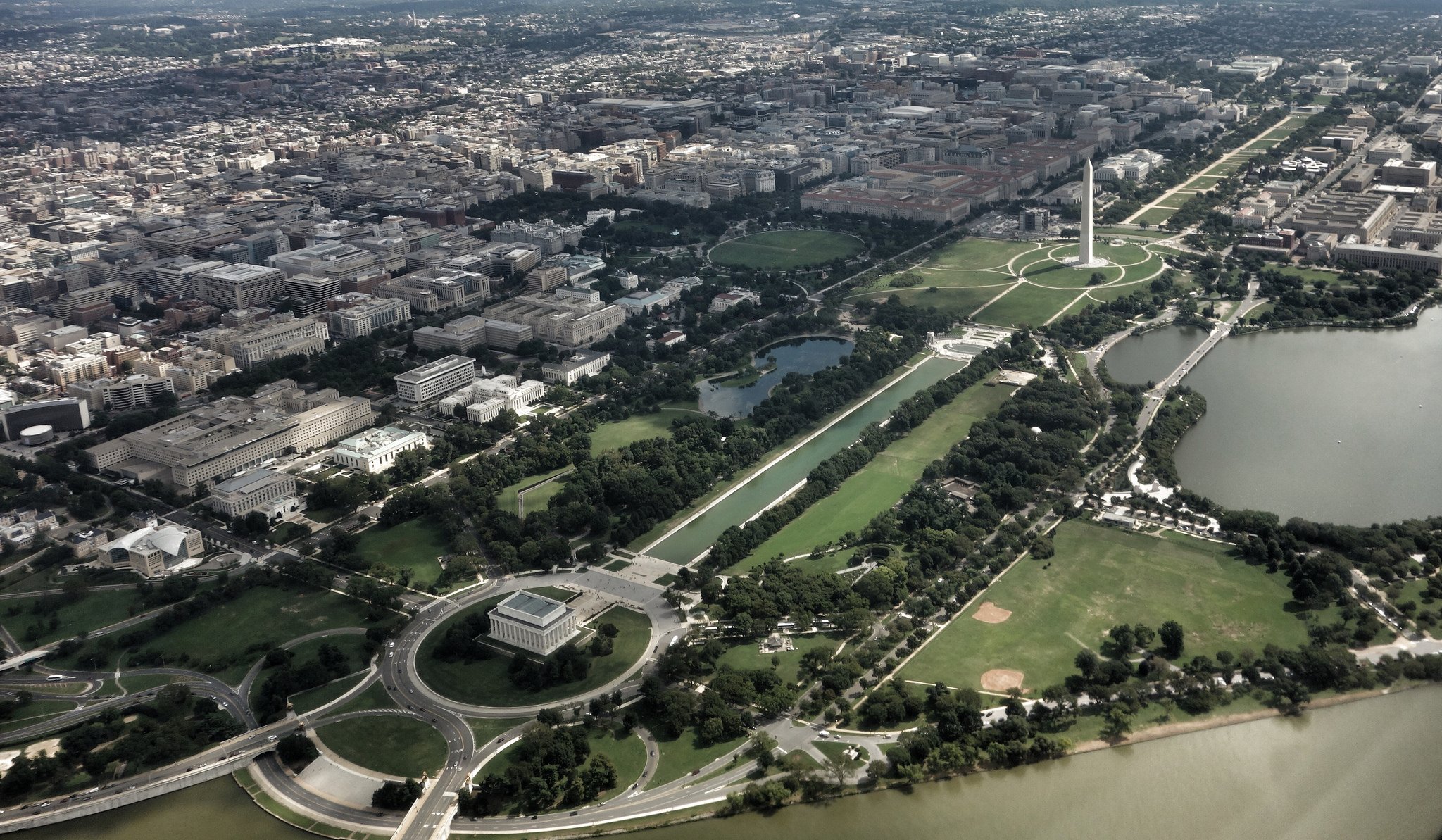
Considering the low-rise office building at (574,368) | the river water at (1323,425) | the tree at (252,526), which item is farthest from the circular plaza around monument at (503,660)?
the river water at (1323,425)

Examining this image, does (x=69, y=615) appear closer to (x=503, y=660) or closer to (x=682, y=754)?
(x=503, y=660)

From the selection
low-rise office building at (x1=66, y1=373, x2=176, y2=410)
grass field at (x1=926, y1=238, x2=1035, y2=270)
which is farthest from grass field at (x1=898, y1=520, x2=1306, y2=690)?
low-rise office building at (x1=66, y1=373, x2=176, y2=410)

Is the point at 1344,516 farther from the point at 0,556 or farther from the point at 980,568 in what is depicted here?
the point at 0,556

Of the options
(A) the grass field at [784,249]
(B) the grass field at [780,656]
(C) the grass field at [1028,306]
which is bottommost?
(B) the grass field at [780,656]

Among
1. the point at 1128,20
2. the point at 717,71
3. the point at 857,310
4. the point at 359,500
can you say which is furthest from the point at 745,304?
the point at 1128,20

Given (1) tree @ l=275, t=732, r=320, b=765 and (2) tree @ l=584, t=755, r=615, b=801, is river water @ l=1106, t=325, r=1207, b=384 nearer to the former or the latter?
(2) tree @ l=584, t=755, r=615, b=801

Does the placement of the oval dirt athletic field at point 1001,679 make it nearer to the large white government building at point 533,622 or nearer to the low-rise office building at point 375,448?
the large white government building at point 533,622
